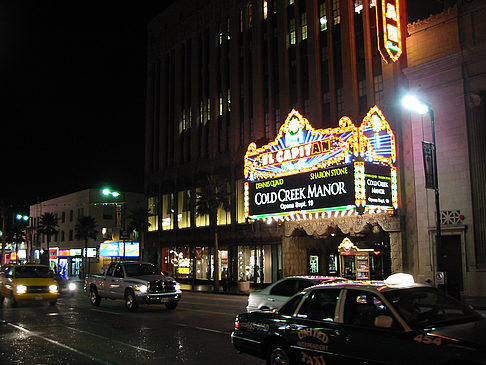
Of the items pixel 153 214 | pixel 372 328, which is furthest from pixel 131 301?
pixel 153 214

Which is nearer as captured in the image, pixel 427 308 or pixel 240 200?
pixel 427 308

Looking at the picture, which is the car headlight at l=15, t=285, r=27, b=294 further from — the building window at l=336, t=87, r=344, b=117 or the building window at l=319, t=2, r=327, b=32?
the building window at l=319, t=2, r=327, b=32

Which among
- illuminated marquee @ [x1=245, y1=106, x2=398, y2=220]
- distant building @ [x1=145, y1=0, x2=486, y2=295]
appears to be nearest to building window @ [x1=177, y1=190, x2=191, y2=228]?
distant building @ [x1=145, y1=0, x2=486, y2=295]

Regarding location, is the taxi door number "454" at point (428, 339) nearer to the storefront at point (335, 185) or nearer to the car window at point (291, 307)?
the car window at point (291, 307)

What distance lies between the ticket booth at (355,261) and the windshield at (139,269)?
13.0 m

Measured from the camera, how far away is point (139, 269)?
20.4m

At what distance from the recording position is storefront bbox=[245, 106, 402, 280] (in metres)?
26.5

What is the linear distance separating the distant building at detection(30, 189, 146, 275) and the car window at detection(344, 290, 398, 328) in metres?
57.4

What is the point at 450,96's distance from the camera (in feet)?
87.2

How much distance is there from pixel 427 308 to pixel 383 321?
2.26ft

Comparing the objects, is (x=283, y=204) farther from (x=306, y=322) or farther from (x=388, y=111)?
(x=306, y=322)

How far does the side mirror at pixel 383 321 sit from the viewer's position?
588 centimetres

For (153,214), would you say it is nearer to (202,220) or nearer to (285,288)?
(202,220)

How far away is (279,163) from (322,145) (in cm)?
344
